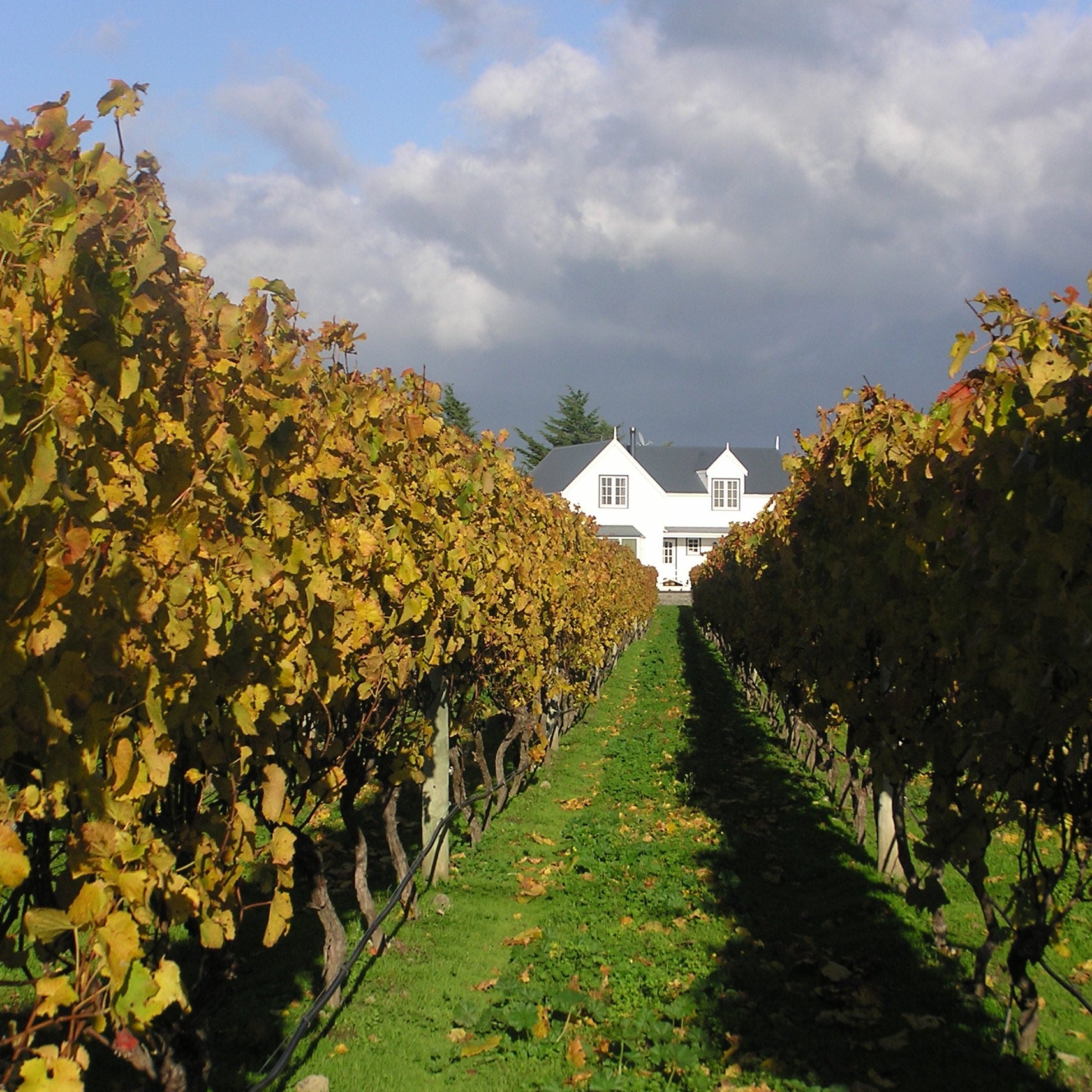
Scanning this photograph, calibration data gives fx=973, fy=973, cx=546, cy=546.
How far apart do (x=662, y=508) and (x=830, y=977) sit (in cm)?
5412

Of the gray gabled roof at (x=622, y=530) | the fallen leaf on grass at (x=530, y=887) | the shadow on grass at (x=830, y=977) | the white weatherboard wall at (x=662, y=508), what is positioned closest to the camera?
the shadow on grass at (x=830, y=977)

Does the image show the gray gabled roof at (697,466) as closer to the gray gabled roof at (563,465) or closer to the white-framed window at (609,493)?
the white-framed window at (609,493)

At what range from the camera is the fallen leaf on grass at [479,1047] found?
15.7ft

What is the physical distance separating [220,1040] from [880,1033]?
10.8 feet

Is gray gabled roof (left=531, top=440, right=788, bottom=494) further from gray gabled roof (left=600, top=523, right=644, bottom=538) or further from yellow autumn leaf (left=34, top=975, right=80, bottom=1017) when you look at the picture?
yellow autumn leaf (left=34, top=975, right=80, bottom=1017)

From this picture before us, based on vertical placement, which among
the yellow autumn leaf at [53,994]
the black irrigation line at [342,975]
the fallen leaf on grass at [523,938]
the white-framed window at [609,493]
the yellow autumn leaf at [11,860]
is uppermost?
the white-framed window at [609,493]

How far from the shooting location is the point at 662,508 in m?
59.2

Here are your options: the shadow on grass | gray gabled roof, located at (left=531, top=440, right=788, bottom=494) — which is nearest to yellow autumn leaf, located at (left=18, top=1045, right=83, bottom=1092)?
the shadow on grass

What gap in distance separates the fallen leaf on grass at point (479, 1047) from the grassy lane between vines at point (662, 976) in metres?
0.01

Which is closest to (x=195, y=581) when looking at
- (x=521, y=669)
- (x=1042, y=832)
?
(x=521, y=669)

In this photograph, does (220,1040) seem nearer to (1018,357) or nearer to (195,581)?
(195,581)

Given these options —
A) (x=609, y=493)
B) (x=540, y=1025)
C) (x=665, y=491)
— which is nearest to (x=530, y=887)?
(x=540, y=1025)

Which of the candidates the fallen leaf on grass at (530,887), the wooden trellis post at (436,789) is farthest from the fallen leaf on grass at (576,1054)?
the wooden trellis post at (436,789)

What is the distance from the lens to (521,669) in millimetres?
9281
